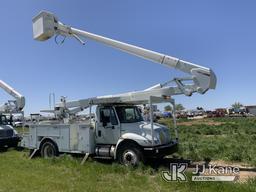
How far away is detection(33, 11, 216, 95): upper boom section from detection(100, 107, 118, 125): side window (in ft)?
7.66

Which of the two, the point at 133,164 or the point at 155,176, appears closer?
the point at 155,176

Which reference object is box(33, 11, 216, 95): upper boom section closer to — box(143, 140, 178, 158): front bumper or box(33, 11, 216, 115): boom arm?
box(33, 11, 216, 115): boom arm

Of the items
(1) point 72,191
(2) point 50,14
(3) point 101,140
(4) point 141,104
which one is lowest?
(1) point 72,191

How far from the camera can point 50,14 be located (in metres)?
13.0

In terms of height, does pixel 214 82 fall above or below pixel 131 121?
above

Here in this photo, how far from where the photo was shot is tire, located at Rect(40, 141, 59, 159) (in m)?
14.3

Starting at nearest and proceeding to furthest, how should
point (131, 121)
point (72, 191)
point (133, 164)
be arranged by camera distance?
point (72, 191)
point (133, 164)
point (131, 121)

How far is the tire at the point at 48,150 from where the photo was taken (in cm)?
1426

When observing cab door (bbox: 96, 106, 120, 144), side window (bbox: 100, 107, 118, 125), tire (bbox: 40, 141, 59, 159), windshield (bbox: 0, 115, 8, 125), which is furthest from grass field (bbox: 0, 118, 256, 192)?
windshield (bbox: 0, 115, 8, 125)

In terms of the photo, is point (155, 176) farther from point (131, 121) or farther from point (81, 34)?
point (81, 34)

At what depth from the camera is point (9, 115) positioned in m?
20.8

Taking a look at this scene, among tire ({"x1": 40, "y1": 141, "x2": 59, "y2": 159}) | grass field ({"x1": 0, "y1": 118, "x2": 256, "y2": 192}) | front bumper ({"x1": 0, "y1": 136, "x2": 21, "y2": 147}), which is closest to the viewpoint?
grass field ({"x1": 0, "y1": 118, "x2": 256, "y2": 192})

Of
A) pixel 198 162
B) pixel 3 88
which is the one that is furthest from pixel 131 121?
pixel 3 88

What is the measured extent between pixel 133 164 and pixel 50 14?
628 centimetres
